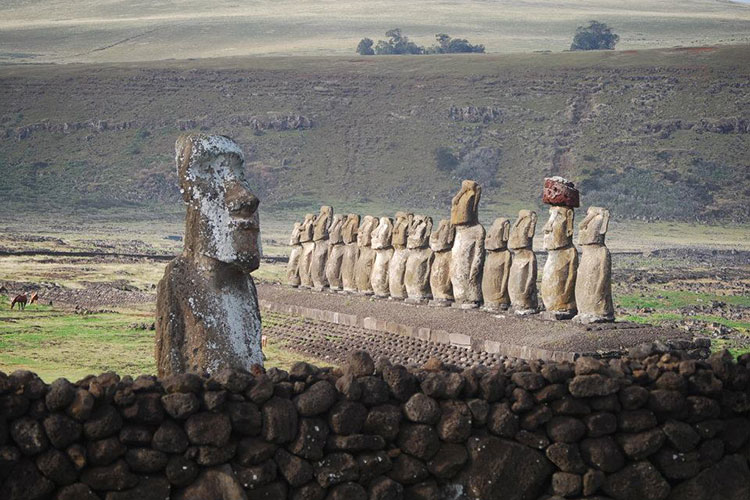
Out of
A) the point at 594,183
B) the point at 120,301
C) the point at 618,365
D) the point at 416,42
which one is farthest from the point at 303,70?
the point at 618,365

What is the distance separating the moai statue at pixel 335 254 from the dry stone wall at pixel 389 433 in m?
18.2

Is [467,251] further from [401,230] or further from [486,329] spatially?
[486,329]

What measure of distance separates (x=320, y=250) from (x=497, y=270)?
25.9 ft

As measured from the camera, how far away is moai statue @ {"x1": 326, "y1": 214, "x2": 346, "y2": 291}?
27406 mm

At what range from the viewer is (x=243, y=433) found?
7.91 metres

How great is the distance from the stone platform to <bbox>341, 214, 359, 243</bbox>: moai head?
5.27ft

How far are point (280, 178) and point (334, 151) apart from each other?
4.71m

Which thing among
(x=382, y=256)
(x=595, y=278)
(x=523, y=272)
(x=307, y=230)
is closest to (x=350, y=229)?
(x=307, y=230)

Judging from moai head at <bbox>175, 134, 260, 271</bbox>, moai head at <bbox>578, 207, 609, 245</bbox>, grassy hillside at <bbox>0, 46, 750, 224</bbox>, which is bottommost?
grassy hillside at <bbox>0, 46, 750, 224</bbox>

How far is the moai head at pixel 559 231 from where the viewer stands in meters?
19.4

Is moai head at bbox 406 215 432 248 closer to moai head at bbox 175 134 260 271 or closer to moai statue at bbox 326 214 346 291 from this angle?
moai statue at bbox 326 214 346 291

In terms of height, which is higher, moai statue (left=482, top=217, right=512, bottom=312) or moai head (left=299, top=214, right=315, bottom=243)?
moai statue (left=482, top=217, right=512, bottom=312)

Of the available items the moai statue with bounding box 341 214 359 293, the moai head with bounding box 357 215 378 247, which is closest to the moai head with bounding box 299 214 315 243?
the moai statue with bounding box 341 214 359 293

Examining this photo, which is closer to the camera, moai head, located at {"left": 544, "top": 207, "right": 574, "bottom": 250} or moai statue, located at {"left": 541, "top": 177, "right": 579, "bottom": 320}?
moai statue, located at {"left": 541, "top": 177, "right": 579, "bottom": 320}
